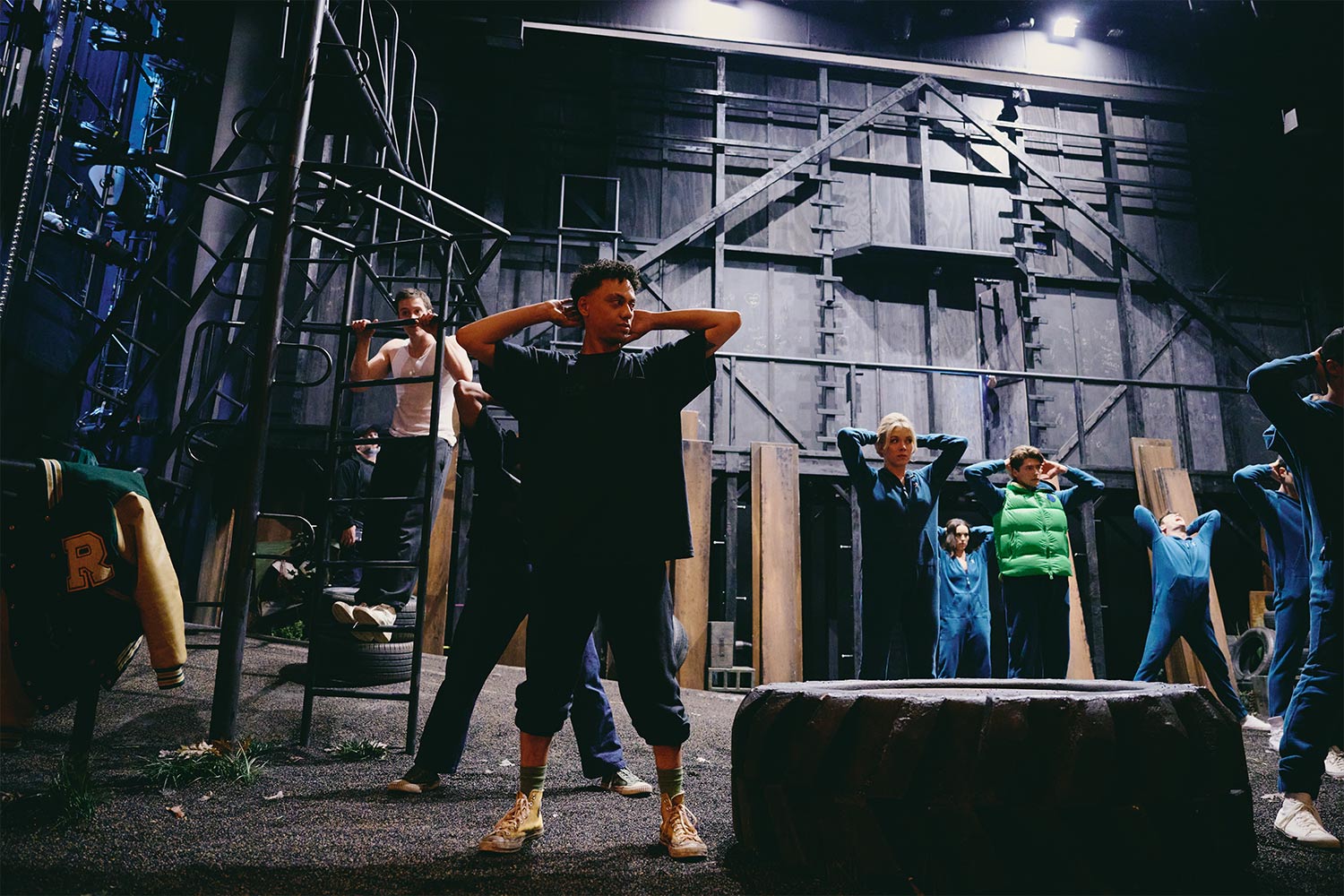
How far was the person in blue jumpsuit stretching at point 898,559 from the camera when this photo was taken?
470 cm

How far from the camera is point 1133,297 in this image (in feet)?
37.6

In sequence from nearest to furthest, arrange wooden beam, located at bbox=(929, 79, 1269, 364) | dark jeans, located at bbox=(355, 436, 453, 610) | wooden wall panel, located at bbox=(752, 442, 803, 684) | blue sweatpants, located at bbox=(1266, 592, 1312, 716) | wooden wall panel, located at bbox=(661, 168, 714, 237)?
blue sweatpants, located at bbox=(1266, 592, 1312, 716)
dark jeans, located at bbox=(355, 436, 453, 610)
wooden wall panel, located at bbox=(752, 442, 803, 684)
wooden wall panel, located at bbox=(661, 168, 714, 237)
wooden beam, located at bbox=(929, 79, 1269, 364)

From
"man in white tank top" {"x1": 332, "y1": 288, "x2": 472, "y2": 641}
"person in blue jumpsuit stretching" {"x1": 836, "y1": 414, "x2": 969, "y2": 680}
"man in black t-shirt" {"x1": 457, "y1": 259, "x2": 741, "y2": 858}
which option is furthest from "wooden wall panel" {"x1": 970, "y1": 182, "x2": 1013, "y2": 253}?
"man in black t-shirt" {"x1": 457, "y1": 259, "x2": 741, "y2": 858}

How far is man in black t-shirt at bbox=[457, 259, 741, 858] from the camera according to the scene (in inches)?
96.3

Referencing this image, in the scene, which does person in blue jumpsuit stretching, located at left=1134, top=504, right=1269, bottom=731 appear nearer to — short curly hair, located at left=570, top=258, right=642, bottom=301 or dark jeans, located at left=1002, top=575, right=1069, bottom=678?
dark jeans, located at left=1002, top=575, right=1069, bottom=678

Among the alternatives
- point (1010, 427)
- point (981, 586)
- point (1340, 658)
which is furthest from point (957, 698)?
point (1010, 427)

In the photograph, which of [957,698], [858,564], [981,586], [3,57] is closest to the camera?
[957,698]

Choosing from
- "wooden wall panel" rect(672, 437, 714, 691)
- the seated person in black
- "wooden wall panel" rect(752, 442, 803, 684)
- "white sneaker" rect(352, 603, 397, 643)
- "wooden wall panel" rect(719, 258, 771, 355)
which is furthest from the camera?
"wooden wall panel" rect(719, 258, 771, 355)

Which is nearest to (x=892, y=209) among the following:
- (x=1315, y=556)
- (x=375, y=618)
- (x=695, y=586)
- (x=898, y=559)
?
(x=695, y=586)

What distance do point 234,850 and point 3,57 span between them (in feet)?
16.9

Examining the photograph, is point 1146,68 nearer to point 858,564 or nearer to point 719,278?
point 719,278

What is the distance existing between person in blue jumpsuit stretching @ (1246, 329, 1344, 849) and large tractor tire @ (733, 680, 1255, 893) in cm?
78

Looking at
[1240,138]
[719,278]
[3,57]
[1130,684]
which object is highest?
[1240,138]

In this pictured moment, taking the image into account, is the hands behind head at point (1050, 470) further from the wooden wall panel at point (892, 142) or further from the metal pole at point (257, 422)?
the wooden wall panel at point (892, 142)
